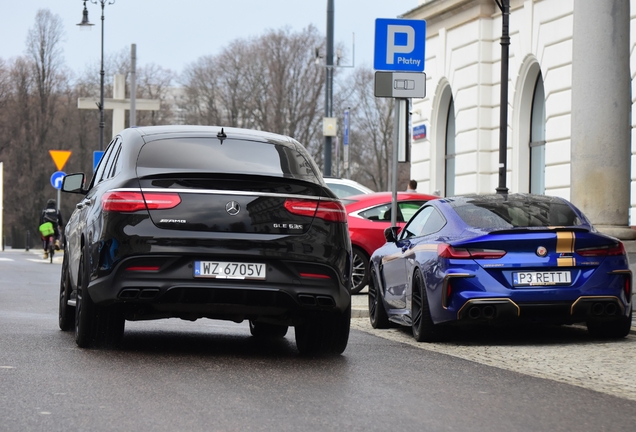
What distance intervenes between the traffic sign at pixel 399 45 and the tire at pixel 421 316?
4.56 metres

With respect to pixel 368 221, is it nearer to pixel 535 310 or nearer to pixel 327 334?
pixel 535 310

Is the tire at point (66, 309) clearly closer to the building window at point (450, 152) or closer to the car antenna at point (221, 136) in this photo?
the car antenna at point (221, 136)

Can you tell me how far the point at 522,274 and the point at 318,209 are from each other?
2.40 m

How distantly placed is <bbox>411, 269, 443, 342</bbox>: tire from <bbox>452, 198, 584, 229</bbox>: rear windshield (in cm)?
74

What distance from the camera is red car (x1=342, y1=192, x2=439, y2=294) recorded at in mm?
18438

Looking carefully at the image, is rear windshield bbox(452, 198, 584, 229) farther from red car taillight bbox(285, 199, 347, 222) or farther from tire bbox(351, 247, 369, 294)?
tire bbox(351, 247, 369, 294)

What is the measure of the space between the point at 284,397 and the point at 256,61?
63.2m

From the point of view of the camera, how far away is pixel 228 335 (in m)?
11.8

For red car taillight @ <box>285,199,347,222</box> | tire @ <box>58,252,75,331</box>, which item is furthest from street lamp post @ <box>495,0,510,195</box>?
red car taillight @ <box>285,199,347,222</box>

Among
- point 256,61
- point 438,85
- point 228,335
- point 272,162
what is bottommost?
point 228,335

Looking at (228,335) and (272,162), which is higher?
(272,162)

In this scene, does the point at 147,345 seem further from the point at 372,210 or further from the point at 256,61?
the point at 256,61

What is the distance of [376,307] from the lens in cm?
1333

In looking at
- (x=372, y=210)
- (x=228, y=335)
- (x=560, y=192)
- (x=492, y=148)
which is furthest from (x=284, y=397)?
(x=492, y=148)
